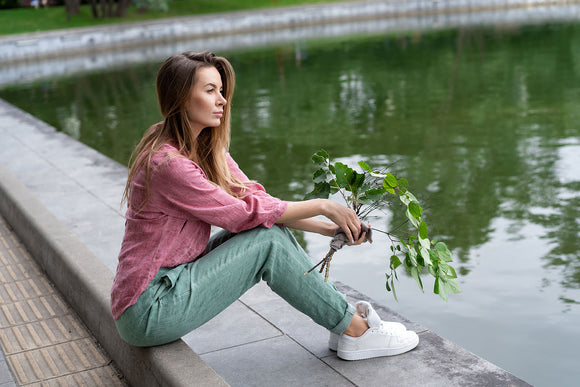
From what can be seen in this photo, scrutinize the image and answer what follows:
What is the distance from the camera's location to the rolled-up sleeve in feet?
9.62

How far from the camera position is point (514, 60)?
57.9ft

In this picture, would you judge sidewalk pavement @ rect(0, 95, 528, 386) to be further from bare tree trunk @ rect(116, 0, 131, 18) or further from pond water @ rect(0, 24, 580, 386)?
bare tree trunk @ rect(116, 0, 131, 18)

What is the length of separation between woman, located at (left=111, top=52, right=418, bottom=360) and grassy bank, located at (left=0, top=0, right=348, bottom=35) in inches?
1348

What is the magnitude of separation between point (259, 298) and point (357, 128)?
7101 millimetres

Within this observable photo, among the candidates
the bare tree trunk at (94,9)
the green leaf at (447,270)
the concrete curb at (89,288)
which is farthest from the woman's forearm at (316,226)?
the bare tree trunk at (94,9)

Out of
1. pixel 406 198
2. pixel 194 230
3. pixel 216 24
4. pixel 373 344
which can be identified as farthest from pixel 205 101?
pixel 216 24

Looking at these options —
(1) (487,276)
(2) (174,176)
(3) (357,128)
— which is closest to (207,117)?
(2) (174,176)

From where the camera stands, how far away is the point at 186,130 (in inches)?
122

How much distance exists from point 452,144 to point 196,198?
273 inches

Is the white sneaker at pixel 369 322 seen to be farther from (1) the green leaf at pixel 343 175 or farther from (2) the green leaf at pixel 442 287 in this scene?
(1) the green leaf at pixel 343 175

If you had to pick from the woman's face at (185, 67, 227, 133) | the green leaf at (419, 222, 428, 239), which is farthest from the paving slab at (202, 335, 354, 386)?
the woman's face at (185, 67, 227, 133)

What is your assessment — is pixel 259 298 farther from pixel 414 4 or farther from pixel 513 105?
pixel 414 4

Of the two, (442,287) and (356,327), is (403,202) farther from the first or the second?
(356,327)

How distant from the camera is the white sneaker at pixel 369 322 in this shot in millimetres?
3293
